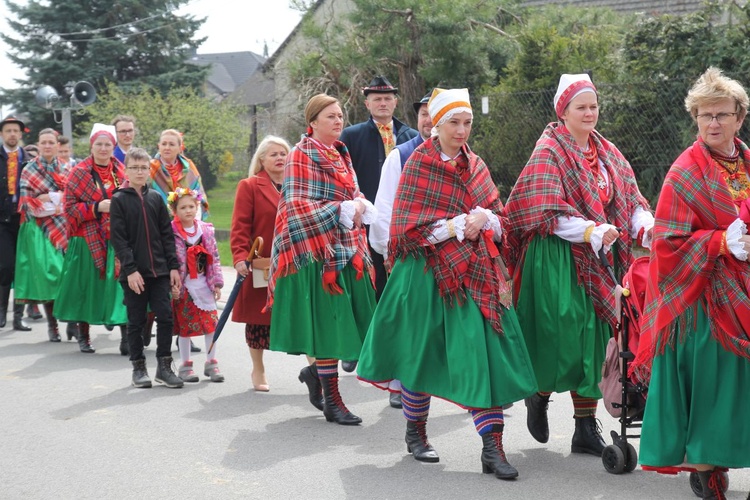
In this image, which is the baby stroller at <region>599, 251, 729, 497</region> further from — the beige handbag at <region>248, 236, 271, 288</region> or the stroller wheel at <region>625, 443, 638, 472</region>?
the beige handbag at <region>248, 236, 271, 288</region>

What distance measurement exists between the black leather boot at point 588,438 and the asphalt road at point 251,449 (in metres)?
0.09

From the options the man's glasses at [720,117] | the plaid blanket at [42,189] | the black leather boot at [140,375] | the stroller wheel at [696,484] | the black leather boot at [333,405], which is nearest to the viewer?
the man's glasses at [720,117]

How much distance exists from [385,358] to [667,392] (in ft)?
5.80

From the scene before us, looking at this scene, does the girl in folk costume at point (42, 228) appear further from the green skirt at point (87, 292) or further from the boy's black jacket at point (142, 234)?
the boy's black jacket at point (142, 234)

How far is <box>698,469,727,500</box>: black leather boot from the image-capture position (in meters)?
4.81

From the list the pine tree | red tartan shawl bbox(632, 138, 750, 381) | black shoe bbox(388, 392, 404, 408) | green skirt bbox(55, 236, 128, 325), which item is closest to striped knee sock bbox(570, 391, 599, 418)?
red tartan shawl bbox(632, 138, 750, 381)

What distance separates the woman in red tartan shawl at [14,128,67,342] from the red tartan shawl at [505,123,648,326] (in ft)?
22.7

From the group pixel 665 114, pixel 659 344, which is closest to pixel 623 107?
pixel 665 114

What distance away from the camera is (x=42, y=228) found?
11836mm

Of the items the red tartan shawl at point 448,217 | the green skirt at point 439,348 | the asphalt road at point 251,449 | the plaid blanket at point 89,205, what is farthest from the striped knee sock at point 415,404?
the plaid blanket at point 89,205

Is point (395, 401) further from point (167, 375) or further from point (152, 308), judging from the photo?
point (152, 308)

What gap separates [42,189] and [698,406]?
868 cm

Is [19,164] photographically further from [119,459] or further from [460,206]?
[460,206]

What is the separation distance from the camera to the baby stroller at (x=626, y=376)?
17.4 ft
